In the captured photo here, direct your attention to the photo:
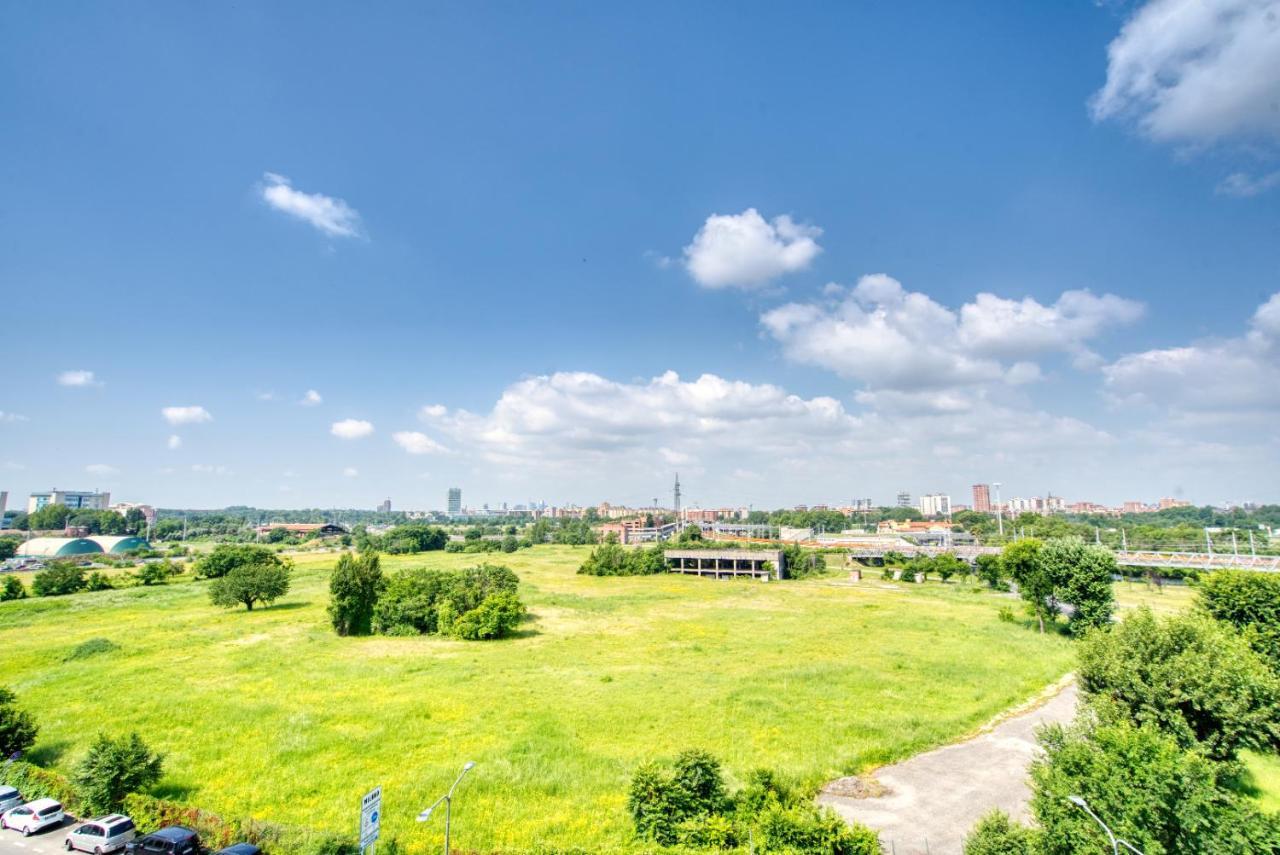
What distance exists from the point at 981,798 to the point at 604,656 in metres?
28.9

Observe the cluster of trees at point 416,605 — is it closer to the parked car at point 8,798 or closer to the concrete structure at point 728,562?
the parked car at point 8,798

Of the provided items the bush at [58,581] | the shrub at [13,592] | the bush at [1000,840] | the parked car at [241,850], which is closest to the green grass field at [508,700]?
the parked car at [241,850]

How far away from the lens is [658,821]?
18.8m

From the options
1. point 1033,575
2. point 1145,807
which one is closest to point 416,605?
point 1145,807

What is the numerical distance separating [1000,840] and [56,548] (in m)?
209

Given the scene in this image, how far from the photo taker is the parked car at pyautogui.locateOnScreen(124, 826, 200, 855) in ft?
59.1

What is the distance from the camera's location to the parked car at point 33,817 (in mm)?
19812

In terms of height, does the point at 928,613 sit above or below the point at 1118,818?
below

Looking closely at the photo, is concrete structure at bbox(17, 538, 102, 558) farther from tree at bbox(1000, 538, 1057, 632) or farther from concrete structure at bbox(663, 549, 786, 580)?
tree at bbox(1000, 538, 1057, 632)

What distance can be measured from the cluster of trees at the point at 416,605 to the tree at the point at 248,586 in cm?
1678

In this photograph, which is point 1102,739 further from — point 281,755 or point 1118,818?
point 281,755

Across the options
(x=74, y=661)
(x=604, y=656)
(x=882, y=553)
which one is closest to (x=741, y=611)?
(x=604, y=656)

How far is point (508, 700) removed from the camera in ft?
113

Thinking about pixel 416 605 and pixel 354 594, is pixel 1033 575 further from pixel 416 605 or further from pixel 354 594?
pixel 354 594
